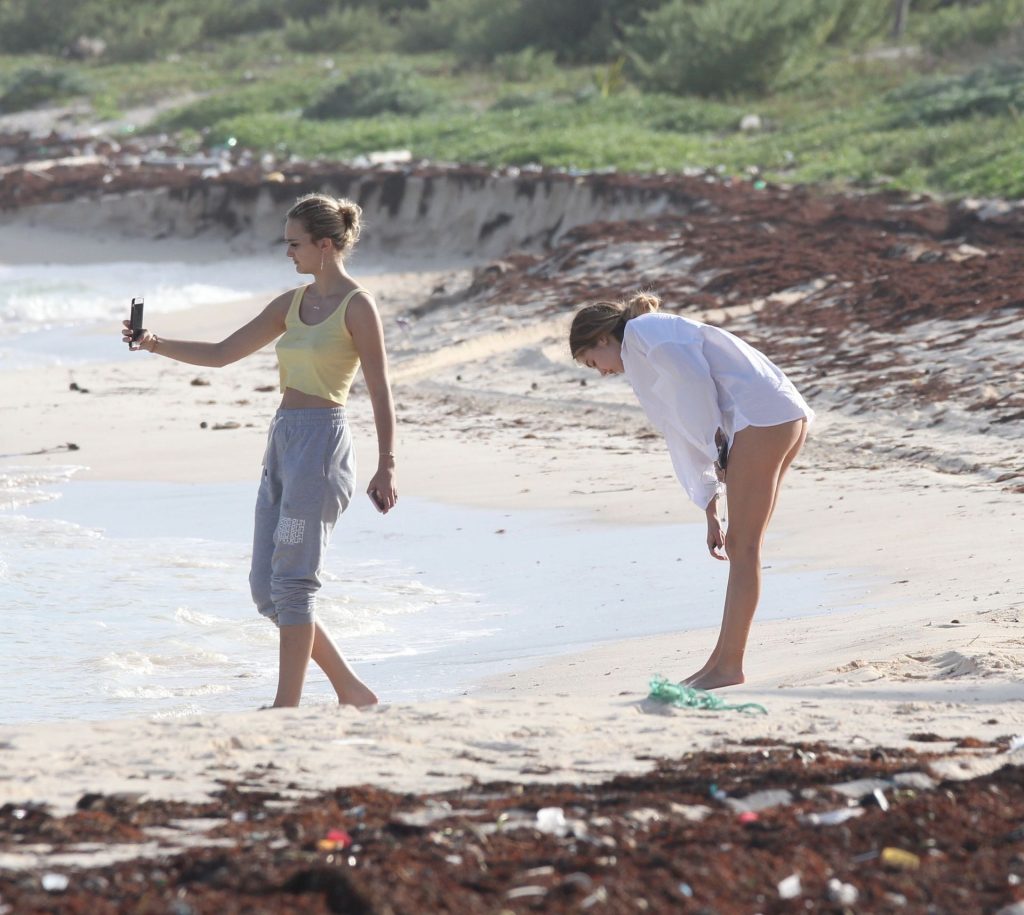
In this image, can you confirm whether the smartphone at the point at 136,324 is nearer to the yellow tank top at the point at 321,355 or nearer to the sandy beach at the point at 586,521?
the yellow tank top at the point at 321,355

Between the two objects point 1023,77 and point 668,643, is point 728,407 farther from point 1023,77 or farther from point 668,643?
point 1023,77

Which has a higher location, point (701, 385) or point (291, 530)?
point (701, 385)

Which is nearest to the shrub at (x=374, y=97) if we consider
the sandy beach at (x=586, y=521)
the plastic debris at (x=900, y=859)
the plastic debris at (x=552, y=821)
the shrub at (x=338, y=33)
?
the shrub at (x=338, y=33)

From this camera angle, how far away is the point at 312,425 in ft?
15.3

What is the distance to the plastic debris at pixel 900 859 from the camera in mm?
3115

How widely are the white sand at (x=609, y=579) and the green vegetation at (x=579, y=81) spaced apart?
401 inches

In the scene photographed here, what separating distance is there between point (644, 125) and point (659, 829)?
26.4 meters

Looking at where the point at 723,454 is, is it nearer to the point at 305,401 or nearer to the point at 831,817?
the point at 305,401

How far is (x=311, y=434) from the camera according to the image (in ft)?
15.3

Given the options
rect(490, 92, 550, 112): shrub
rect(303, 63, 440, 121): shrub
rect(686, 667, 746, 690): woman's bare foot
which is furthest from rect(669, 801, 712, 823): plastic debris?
rect(303, 63, 440, 121): shrub

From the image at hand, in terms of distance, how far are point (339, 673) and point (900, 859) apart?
2242 mm

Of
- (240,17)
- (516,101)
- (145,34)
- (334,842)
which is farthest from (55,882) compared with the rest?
(240,17)

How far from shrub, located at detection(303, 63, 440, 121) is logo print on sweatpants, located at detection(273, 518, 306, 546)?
30416 mm

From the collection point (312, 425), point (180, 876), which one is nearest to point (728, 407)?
point (312, 425)
